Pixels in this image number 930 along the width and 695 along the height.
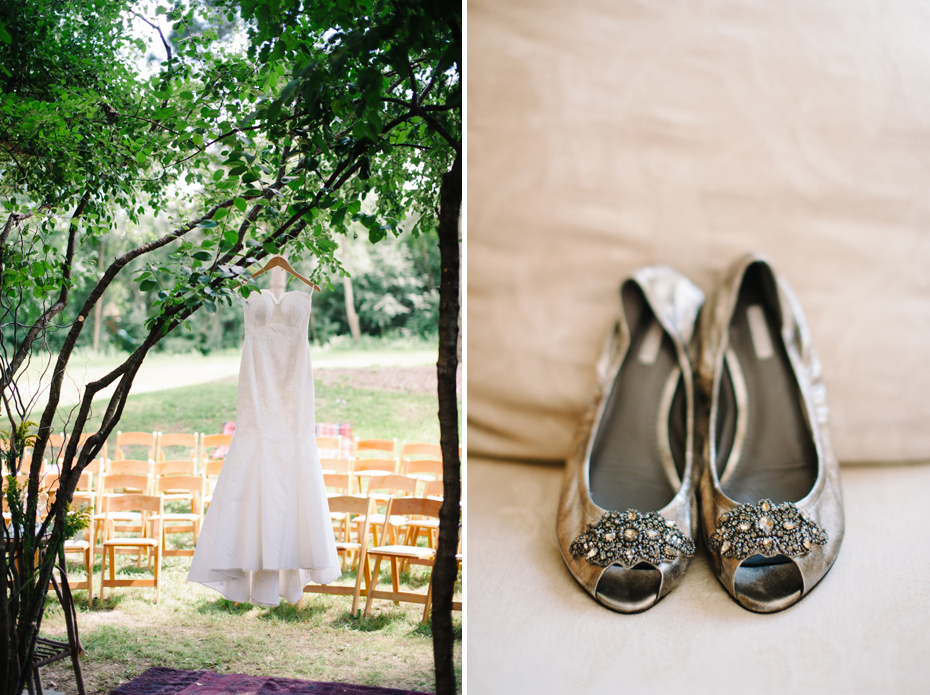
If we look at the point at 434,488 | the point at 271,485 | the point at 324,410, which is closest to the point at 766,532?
the point at 271,485

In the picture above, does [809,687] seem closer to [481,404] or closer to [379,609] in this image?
[481,404]

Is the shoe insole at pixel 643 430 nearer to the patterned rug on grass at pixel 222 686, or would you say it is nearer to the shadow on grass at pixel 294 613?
the patterned rug on grass at pixel 222 686

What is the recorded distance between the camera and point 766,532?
2.83 feet

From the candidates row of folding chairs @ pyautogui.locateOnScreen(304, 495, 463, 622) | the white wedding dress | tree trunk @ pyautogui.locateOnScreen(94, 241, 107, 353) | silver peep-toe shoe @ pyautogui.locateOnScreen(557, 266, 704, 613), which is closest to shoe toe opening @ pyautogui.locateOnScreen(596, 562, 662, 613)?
silver peep-toe shoe @ pyautogui.locateOnScreen(557, 266, 704, 613)

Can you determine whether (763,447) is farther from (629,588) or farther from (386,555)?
(386,555)

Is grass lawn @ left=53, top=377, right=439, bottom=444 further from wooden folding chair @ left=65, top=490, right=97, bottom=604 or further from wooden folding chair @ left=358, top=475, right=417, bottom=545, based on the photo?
wooden folding chair @ left=358, top=475, right=417, bottom=545

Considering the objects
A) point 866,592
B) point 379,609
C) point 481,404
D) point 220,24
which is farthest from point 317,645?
point 220,24

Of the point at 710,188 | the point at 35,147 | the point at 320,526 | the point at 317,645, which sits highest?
the point at 35,147

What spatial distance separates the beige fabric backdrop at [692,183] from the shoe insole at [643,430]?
0.26ft

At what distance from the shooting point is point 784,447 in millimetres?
1044

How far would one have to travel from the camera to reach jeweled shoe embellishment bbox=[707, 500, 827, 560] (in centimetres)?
86

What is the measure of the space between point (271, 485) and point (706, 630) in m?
0.89

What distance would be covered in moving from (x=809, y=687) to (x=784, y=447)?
35 cm

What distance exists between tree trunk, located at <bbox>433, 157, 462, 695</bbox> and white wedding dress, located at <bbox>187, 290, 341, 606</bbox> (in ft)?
1.11
